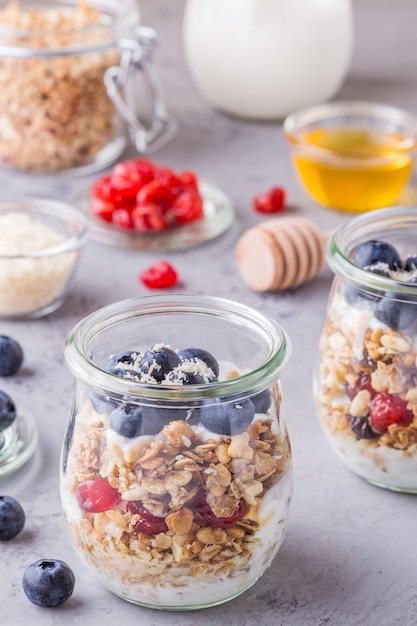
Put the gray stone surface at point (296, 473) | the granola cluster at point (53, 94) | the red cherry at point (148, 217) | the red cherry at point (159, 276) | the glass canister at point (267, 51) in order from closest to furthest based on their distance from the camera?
the gray stone surface at point (296, 473) → the red cherry at point (159, 276) → the red cherry at point (148, 217) → the granola cluster at point (53, 94) → the glass canister at point (267, 51)

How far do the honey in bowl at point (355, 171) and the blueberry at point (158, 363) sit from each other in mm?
862

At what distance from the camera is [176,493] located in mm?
860

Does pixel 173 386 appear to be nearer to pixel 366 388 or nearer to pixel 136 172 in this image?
pixel 366 388

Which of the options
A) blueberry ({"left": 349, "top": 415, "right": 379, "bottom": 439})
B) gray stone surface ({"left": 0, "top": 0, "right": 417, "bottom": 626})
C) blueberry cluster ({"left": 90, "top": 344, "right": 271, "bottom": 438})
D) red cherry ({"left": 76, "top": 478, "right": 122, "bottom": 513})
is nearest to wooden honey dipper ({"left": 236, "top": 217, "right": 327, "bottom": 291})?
gray stone surface ({"left": 0, "top": 0, "right": 417, "bottom": 626})

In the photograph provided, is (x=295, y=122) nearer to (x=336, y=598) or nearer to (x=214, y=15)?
(x=214, y=15)

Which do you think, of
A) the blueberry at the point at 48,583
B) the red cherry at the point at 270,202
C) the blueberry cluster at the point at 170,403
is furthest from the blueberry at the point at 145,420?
the red cherry at the point at 270,202

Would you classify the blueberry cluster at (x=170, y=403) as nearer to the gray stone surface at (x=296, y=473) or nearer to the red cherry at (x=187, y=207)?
the gray stone surface at (x=296, y=473)

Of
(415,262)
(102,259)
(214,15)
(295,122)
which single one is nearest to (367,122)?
(295,122)

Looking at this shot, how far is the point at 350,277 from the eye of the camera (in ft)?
3.47

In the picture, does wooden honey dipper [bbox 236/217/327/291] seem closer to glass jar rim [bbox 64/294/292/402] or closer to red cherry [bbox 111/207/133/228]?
red cherry [bbox 111/207/133/228]

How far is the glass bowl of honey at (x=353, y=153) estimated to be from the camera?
68.1 inches

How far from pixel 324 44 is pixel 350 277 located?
3.56ft


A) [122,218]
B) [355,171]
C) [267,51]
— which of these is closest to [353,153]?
[355,171]

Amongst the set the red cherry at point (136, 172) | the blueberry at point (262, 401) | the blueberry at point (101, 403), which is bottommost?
the red cherry at point (136, 172)
